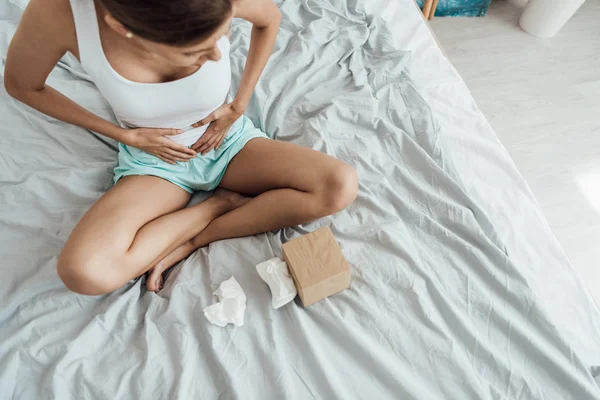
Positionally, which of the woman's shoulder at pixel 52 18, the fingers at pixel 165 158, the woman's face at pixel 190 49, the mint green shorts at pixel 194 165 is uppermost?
the woman's face at pixel 190 49

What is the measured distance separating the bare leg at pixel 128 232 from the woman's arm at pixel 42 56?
0.13m

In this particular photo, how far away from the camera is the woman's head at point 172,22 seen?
459 millimetres

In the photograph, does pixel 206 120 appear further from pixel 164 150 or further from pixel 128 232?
pixel 128 232

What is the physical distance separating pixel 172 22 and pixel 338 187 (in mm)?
462

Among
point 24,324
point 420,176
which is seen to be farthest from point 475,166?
point 24,324

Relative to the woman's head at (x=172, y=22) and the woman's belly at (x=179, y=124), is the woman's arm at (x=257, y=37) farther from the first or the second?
the woman's head at (x=172, y=22)

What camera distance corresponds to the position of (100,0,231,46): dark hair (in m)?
0.46

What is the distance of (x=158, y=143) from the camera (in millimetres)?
808

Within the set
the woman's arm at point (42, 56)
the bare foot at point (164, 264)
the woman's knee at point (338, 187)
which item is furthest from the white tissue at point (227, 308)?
the woman's arm at point (42, 56)

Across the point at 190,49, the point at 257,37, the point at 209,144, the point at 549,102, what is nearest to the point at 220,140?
the point at 209,144

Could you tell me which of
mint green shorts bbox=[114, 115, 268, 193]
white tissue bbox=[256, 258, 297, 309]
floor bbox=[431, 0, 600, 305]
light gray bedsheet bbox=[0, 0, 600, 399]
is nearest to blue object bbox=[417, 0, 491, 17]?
floor bbox=[431, 0, 600, 305]

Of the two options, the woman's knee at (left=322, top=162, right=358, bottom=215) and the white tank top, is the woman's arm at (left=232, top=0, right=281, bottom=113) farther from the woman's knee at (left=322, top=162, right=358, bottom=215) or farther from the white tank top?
the woman's knee at (left=322, top=162, right=358, bottom=215)

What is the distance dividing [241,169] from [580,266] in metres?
1.11

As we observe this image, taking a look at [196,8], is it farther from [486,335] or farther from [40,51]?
[486,335]
